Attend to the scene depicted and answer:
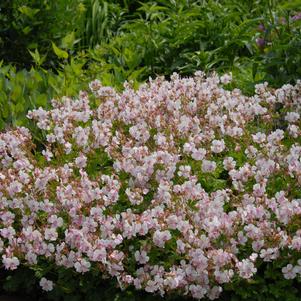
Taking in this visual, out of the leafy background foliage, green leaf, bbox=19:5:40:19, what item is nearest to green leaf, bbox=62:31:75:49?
the leafy background foliage

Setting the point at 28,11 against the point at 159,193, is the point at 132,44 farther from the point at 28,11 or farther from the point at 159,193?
the point at 159,193

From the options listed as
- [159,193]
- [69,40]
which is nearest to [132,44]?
[69,40]

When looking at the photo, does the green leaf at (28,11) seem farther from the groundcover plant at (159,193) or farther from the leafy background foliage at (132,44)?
the groundcover plant at (159,193)

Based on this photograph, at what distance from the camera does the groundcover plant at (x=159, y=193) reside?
3.77 m

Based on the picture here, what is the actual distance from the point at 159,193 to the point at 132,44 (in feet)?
12.6

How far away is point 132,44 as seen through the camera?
25.2 feet

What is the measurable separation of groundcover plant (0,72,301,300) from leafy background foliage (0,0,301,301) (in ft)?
2.58

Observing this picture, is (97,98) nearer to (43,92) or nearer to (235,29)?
(43,92)

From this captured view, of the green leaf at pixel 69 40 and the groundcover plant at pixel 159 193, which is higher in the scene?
the groundcover plant at pixel 159 193

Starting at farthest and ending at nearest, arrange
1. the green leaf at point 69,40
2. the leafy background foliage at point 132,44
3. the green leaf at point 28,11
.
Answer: the green leaf at point 28,11, the green leaf at point 69,40, the leafy background foliage at point 132,44

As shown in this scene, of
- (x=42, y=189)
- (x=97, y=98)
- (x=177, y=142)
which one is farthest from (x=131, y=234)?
(x=97, y=98)

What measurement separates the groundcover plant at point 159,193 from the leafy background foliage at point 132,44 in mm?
786

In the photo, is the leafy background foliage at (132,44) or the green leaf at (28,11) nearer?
the leafy background foliage at (132,44)

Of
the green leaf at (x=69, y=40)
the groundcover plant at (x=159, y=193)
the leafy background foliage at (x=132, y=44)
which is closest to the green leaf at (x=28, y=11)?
the leafy background foliage at (x=132, y=44)
